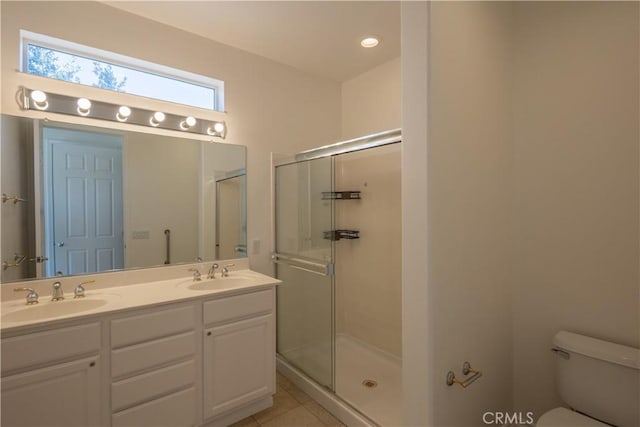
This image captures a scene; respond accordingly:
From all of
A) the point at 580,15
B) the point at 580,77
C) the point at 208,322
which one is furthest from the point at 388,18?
the point at 208,322

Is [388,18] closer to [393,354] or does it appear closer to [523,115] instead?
[523,115]

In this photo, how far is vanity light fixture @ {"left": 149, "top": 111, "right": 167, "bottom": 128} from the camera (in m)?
2.27

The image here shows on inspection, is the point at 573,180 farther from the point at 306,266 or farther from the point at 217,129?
the point at 217,129

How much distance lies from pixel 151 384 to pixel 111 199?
1.23 metres

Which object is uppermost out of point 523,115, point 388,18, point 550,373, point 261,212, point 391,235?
point 388,18

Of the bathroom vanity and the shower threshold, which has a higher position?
the bathroom vanity

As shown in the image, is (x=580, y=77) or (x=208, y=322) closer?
(x=580, y=77)

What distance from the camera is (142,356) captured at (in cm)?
169

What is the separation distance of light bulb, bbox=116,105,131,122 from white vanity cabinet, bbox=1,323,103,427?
1.36 m

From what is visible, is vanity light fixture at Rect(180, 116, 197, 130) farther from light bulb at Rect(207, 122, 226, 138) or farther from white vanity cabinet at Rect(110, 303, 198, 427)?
white vanity cabinet at Rect(110, 303, 198, 427)

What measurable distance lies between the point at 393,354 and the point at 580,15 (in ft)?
8.94

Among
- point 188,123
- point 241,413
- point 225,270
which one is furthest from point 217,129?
point 241,413

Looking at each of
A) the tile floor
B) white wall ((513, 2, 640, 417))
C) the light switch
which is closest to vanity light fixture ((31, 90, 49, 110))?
the light switch

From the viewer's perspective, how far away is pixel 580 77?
165cm
